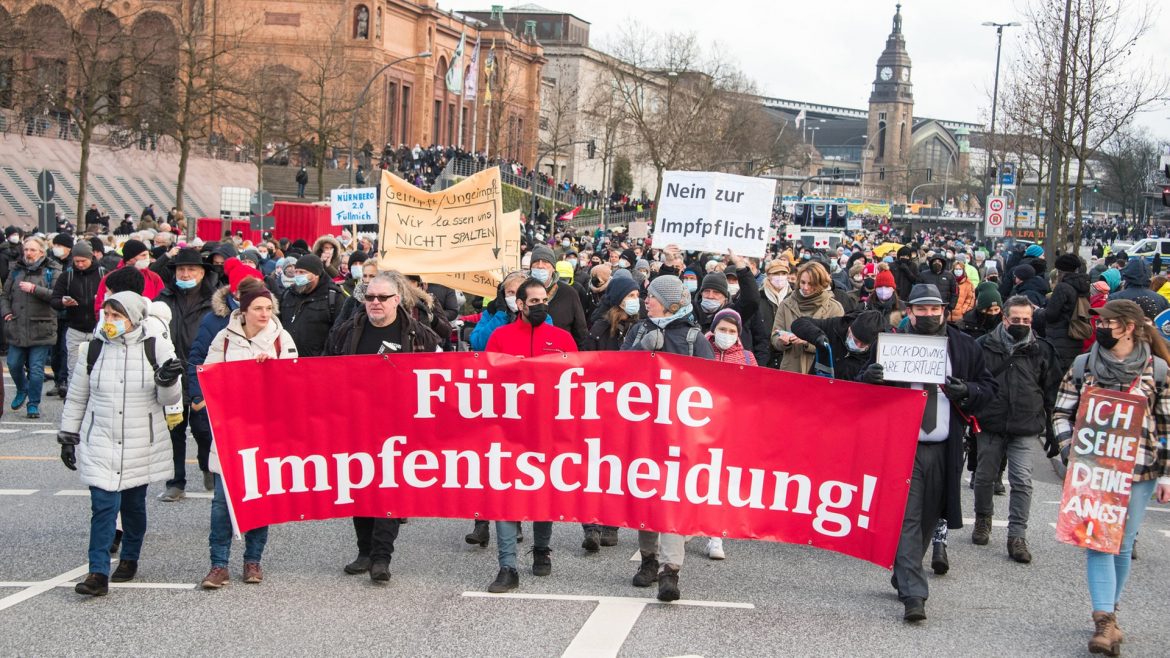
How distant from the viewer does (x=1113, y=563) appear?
719 cm

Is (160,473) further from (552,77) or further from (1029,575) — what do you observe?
(552,77)

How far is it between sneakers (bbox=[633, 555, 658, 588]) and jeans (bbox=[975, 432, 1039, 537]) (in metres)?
2.68

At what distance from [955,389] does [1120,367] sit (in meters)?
0.85

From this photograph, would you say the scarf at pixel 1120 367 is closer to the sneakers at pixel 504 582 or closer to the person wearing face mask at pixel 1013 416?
the person wearing face mask at pixel 1013 416

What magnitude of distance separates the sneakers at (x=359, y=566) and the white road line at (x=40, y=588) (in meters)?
1.49

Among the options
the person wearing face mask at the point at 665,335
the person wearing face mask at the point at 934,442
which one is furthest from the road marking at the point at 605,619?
the person wearing face mask at the point at 934,442

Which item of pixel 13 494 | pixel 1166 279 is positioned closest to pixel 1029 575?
pixel 13 494

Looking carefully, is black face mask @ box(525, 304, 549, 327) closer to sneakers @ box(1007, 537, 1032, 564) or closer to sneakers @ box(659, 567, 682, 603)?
sneakers @ box(659, 567, 682, 603)

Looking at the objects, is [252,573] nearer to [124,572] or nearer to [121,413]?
[124,572]

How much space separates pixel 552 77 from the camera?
10675 cm

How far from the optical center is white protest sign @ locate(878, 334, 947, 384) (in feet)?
24.8

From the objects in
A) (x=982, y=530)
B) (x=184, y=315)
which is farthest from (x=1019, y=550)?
(x=184, y=315)

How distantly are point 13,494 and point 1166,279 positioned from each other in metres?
13.4

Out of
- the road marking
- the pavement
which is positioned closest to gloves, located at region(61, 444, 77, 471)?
the pavement
